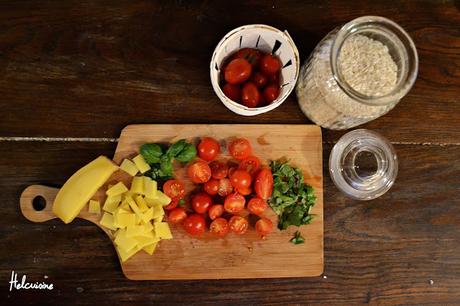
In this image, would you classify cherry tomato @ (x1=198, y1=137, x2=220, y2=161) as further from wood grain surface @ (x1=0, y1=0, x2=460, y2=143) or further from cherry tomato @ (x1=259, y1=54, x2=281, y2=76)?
cherry tomato @ (x1=259, y1=54, x2=281, y2=76)

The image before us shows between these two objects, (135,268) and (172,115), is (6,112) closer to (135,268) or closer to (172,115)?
(172,115)

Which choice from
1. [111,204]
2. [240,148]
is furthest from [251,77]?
[111,204]

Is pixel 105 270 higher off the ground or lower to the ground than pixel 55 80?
lower

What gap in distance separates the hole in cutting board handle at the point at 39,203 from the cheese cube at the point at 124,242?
0.27m

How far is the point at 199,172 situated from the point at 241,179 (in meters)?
0.12

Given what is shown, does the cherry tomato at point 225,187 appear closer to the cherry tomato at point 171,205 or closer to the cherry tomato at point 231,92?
the cherry tomato at point 171,205

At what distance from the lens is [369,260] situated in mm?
1444

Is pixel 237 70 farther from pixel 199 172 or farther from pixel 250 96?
pixel 199 172

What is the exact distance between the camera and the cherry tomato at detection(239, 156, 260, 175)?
1.38 m

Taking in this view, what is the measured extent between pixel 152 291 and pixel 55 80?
72 cm

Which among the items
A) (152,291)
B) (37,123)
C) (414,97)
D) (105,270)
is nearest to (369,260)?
(414,97)

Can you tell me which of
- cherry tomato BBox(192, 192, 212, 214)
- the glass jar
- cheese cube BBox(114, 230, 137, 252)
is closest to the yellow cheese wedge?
cheese cube BBox(114, 230, 137, 252)

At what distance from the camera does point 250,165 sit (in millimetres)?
1377

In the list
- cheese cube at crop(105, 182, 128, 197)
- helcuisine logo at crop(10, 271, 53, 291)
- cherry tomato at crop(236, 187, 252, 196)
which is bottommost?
helcuisine logo at crop(10, 271, 53, 291)
